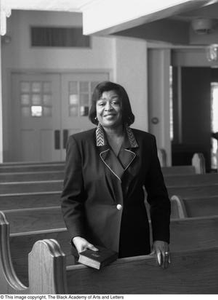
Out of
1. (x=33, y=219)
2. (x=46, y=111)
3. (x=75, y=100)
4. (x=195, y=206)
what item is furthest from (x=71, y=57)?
(x=33, y=219)

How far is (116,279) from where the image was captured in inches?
81.0

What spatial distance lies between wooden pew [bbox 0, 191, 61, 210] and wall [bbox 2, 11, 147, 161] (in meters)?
4.46

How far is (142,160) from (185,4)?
2045 mm

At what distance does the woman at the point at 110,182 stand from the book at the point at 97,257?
0.48ft

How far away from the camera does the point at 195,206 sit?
3.80m

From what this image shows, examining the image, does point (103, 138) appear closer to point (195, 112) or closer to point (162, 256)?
point (162, 256)

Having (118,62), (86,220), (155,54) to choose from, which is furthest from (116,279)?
(155,54)

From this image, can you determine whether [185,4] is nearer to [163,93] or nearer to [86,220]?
[86,220]

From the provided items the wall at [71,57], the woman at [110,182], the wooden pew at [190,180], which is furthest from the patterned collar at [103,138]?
the wall at [71,57]

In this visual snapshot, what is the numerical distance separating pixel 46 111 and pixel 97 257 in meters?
6.84

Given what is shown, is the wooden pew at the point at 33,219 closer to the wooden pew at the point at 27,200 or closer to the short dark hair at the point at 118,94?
the wooden pew at the point at 27,200

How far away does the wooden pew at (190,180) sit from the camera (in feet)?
16.1

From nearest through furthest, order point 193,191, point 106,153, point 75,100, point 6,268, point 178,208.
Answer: point 106,153 < point 6,268 < point 178,208 < point 193,191 < point 75,100

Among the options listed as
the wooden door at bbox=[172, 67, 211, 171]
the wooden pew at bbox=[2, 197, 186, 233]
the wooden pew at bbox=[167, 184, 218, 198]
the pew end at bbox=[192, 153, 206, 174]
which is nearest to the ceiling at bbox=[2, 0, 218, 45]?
the pew end at bbox=[192, 153, 206, 174]
